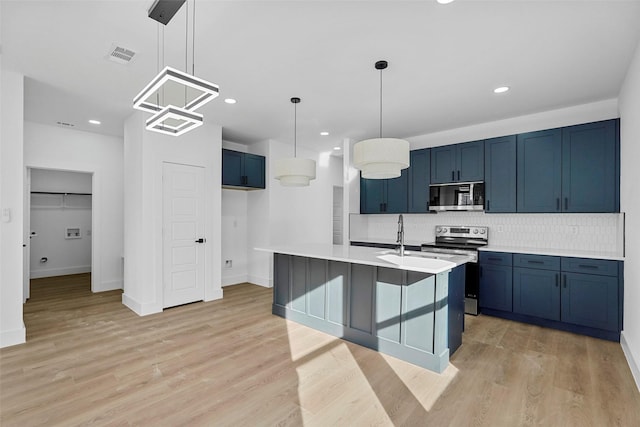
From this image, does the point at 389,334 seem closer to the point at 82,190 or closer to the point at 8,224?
the point at 8,224

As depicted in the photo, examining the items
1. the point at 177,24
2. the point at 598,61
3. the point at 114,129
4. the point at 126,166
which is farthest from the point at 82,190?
the point at 598,61

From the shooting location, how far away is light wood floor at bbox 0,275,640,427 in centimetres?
208

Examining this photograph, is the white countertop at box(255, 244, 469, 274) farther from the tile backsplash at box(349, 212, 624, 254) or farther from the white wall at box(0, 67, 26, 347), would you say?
the white wall at box(0, 67, 26, 347)

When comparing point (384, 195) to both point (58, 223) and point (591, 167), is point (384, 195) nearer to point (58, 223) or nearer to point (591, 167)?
point (591, 167)

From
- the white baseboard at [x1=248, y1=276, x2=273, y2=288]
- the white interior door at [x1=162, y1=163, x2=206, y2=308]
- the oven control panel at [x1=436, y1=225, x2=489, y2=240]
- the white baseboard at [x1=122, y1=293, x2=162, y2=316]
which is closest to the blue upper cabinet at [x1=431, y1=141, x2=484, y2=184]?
the oven control panel at [x1=436, y1=225, x2=489, y2=240]

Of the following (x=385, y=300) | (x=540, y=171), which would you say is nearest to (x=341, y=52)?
(x=385, y=300)

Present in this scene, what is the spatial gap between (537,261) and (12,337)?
588cm

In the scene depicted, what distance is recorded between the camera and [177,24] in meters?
2.31

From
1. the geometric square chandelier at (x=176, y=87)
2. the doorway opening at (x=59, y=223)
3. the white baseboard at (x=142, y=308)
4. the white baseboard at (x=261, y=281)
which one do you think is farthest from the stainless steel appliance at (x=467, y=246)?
the doorway opening at (x=59, y=223)

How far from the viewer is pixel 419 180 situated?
202 inches

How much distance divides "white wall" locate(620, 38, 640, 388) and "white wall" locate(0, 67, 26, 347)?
5.72 m

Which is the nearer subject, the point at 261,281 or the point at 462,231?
the point at 462,231

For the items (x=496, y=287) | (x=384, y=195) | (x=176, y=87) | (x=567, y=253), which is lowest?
(x=496, y=287)

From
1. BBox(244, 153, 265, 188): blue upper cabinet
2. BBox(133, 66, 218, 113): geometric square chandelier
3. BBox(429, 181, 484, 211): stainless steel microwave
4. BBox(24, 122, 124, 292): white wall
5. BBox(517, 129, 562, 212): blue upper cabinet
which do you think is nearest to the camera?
BBox(133, 66, 218, 113): geometric square chandelier
